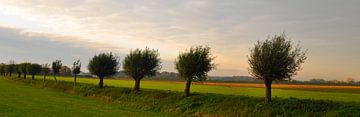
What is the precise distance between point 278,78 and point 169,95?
57.6 feet

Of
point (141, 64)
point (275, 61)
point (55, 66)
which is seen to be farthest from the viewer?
point (55, 66)

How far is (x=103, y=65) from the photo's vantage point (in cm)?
8456

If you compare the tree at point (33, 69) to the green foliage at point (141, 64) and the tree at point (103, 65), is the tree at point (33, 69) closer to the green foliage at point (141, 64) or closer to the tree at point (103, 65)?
the tree at point (103, 65)

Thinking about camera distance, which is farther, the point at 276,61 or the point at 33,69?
the point at 33,69

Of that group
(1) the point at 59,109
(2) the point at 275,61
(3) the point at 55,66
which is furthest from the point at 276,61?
(3) the point at 55,66

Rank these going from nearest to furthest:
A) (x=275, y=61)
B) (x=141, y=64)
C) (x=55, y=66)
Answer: (x=275, y=61) → (x=141, y=64) → (x=55, y=66)

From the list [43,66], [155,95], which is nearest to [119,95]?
[155,95]

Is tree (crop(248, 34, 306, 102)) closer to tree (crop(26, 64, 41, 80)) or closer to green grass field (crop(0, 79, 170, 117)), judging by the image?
green grass field (crop(0, 79, 170, 117))

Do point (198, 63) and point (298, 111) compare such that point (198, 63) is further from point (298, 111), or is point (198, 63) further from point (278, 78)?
point (298, 111)

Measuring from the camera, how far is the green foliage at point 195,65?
55500 millimetres

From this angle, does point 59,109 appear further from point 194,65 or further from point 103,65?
point 103,65

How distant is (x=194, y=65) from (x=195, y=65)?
0.15 m

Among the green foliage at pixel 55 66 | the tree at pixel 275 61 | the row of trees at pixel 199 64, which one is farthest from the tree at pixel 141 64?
the green foliage at pixel 55 66

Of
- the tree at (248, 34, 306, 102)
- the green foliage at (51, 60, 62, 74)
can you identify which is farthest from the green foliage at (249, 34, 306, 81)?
the green foliage at (51, 60, 62, 74)
